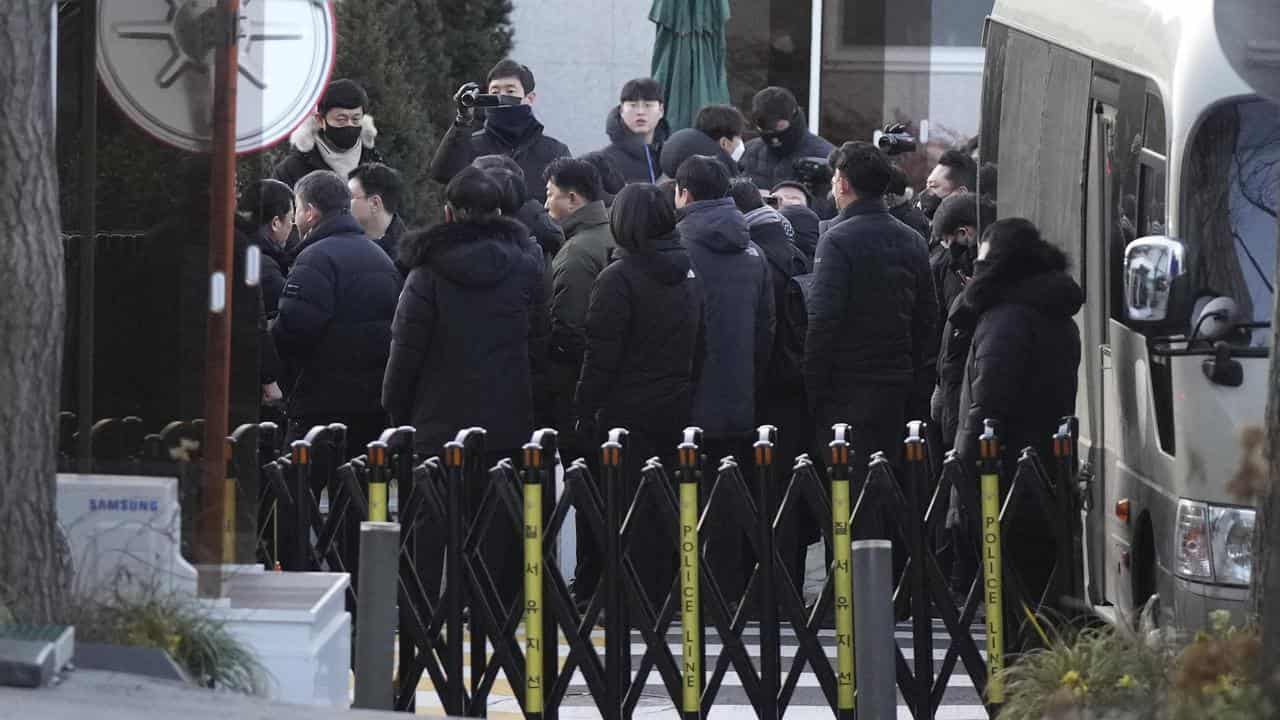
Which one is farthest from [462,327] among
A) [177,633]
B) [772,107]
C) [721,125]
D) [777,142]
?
[777,142]

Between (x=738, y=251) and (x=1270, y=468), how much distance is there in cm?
577

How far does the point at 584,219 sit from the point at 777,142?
3.69m

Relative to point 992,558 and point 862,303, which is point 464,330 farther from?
point 992,558

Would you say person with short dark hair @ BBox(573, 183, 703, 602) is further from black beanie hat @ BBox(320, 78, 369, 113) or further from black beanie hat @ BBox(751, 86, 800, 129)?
black beanie hat @ BBox(751, 86, 800, 129)

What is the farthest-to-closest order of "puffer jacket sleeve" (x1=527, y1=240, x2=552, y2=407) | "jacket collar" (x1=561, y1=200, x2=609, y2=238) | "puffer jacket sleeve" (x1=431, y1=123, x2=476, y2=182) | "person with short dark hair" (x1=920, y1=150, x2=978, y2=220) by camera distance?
"person with short dark hair" (x1=920, y1=150, x2=978, y2=220)
"puffer jacket sleeve" (x1=431, y1=123, x2=476, y2=182)
"jacket collar" (x1=561, y1=200, x2=609, y2=238)
"puffer jacket sleeve" (x1=527, y1=240, x2=552, y2=407)

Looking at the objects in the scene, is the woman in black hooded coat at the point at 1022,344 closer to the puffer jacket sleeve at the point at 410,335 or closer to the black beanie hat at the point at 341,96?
the puffer jacket sleeve at the point at 410,335

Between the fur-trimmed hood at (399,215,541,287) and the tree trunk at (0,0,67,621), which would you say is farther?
the fur-trimmed hood at (399,215,541,287)

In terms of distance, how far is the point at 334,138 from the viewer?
1357cm

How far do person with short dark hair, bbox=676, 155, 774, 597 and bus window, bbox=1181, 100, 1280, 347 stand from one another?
3.31m

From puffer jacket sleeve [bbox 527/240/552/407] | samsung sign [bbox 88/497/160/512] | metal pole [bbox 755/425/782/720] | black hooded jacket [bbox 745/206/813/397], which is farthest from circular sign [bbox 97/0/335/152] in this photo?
black hooded jacket [bbox 745/206/813/397]

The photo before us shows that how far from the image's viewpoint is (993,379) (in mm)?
10094

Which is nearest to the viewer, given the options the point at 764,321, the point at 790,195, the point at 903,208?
the point at 764,321

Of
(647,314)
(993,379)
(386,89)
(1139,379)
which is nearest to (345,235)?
(647,314)

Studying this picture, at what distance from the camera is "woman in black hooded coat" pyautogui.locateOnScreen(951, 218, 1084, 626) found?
1009cm
